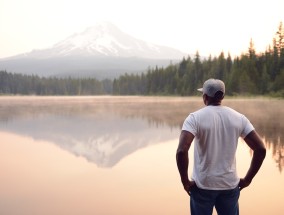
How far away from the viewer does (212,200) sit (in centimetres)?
444

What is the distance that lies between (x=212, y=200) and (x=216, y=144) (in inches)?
22.3

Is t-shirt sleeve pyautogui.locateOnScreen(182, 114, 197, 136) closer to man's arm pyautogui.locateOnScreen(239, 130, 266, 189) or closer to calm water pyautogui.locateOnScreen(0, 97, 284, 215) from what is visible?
man's arm pyautogui.locateOnScreen(239, 130, 266, 189)

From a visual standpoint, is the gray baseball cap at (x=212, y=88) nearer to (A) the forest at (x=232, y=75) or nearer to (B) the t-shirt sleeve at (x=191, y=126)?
(B) the t-shirt sleeve at (x=191, y=126)

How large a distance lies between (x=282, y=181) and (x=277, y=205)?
1816 mm

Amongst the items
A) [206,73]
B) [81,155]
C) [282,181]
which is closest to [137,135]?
[81,155]

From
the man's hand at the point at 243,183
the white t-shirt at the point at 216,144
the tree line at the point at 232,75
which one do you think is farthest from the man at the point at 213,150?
the tree line at the point at 232,75

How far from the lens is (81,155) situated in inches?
531

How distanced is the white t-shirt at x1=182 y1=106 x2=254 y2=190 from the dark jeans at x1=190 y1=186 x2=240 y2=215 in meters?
0.07

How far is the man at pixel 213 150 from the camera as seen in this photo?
4.28m

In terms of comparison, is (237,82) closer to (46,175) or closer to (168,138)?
(168,138)

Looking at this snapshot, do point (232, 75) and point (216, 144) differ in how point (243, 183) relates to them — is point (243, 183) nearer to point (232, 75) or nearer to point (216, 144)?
point (216, 144)

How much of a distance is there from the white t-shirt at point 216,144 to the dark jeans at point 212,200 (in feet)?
0.21

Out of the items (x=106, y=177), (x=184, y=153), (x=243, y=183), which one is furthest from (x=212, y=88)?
(x=106, y=177)

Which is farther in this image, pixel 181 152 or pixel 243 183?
pixel 243 183
